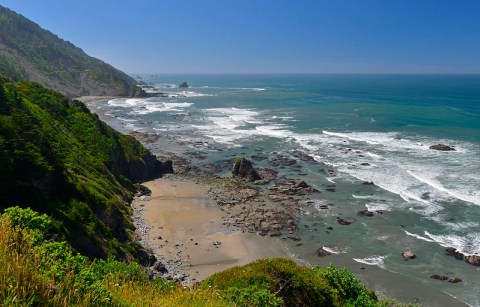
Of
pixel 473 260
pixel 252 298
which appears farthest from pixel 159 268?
pixel 473 260

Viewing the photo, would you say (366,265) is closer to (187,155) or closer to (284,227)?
(284,227)

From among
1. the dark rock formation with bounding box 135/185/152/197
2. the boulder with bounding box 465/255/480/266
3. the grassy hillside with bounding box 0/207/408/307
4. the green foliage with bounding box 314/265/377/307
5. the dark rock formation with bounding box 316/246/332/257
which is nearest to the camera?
the grassy hillside with bounding box 0/207/408/307

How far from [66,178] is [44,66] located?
155229 mm

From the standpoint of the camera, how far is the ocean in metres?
28.4

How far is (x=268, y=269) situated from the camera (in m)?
14.9

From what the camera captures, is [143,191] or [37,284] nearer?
[37,284]

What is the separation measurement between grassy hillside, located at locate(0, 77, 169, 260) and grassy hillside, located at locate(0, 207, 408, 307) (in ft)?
31.8

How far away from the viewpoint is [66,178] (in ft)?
83.8

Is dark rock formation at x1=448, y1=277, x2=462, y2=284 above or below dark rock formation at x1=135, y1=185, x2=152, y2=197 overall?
below

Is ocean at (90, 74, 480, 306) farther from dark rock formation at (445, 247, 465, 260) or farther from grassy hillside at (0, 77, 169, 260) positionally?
→ grassy hillside at (0, 77, 169, 260)

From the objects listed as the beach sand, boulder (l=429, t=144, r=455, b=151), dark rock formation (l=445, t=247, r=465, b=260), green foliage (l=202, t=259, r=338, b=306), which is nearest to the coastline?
the beach sand

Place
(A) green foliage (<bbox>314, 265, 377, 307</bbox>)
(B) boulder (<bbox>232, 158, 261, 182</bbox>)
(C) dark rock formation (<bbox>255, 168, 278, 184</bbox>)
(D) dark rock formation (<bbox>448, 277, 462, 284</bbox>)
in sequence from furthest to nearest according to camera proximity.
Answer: (B) boulder (<bbox>232, 158, 261, 182</bbox>) → (C) dark rock formation (<bbox>255, 168, 278, 184</bbox>) → (D) dark rock formation (<bbox>448, 277, 462, 284</bbox>) → (A) green foliage (<bbox>314, 265, 377, 307</bbox>)

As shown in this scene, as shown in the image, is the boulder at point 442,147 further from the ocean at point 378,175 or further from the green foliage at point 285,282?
the green foliage at point 285,282

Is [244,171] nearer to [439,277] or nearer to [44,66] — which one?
[439,277]
